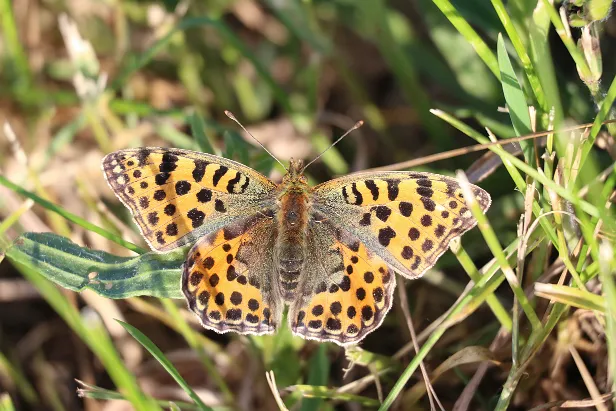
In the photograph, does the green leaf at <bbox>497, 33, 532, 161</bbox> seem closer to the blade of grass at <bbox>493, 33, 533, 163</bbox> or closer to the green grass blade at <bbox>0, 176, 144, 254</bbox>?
the blade of grass at <bbox>493, 33, 533, 163</bbox>

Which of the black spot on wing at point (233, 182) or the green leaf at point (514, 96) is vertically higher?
the green leaf at point (514, 96)

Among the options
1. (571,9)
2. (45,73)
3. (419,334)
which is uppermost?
(45,73)

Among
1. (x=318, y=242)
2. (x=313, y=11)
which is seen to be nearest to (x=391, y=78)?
(x=313, y=11)

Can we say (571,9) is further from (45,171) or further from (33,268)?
(45,171)

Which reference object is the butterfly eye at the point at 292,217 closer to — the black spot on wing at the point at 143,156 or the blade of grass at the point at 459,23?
the black spot on wing at the point at 143,156

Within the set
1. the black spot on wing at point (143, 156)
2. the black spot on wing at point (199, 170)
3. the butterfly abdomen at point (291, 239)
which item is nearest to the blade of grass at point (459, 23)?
the butterfly abdomen at point (291, 239)

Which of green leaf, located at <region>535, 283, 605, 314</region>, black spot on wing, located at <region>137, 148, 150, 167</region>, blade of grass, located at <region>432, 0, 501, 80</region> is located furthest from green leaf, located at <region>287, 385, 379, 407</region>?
blade of grass, located at <region>432, 0, 501, 80</region>

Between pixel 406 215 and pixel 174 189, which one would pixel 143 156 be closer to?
pixel 174 189

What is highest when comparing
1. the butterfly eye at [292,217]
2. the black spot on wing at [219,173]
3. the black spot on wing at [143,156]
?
the black spot on wing at [143,156]
